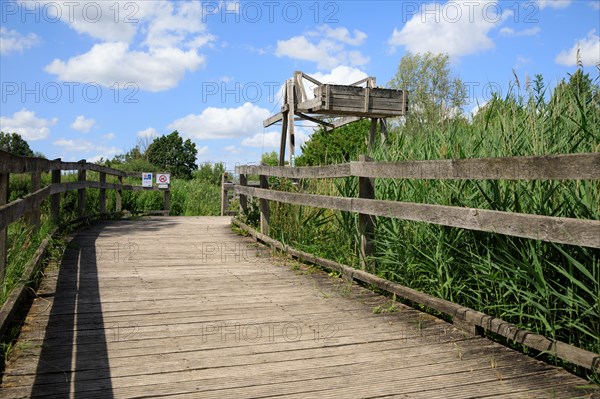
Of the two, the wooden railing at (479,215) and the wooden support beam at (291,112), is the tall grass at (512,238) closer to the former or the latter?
the wooden railing at (479,215)

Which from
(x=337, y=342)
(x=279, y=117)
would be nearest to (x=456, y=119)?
(x=337, y=342)

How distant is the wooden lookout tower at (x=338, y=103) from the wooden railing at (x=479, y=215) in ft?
23.0

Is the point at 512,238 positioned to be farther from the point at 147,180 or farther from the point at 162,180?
the point at 162,180

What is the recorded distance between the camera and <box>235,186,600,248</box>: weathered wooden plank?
2850 mm

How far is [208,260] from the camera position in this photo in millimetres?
6953

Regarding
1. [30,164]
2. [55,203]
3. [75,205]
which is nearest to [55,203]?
[55,203]

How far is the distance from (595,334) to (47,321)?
3487 millimetres

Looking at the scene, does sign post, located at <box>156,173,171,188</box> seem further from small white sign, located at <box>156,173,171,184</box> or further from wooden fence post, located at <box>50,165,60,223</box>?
wooden fence post, located at <box>50,165,60,223</box>

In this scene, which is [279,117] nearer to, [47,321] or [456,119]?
[456,119]

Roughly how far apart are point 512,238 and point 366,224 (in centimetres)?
176

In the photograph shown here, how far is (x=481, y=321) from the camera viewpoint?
3.58 metres

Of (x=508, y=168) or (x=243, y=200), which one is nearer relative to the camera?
(x=508, y=168)

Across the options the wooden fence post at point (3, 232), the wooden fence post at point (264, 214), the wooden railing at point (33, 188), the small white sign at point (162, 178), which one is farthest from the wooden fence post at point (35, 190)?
the small white sign at point (162, 178)

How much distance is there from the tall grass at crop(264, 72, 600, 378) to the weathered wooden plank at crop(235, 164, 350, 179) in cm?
39
